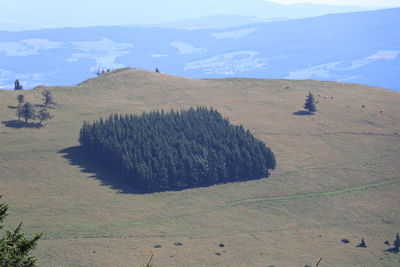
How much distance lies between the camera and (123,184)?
115 m

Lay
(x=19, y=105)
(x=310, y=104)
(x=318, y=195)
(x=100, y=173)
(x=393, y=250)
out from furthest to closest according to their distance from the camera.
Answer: (x=310, y=104) < (x=19, y=105) < (x=100, y=173) < (x=318, y=195) < (x=393, y=250)

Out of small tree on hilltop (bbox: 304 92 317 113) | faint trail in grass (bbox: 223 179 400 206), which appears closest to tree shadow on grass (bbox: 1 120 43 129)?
faint trail in grass (bbox: 223 179 400 206)

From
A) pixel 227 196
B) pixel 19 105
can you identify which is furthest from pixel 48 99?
pixel 227 196

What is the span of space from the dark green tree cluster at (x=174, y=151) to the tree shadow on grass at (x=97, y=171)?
1.17 meters

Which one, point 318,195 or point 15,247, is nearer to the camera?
point 15,247

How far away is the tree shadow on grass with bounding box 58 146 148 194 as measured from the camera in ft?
370

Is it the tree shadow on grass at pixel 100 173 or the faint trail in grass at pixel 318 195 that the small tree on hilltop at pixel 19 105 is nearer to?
the tree shadow on grass at pixel 100 173

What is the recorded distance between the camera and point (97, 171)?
118m

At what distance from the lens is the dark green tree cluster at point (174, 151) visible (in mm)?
115250

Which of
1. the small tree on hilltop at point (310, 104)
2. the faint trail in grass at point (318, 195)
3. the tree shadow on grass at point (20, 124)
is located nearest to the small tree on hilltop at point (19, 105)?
the tree shadow on grass at point (20, 124)

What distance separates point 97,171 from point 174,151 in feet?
52.5

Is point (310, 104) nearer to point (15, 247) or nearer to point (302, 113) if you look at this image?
point (302, 113)

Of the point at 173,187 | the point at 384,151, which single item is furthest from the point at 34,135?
the point at 384,151

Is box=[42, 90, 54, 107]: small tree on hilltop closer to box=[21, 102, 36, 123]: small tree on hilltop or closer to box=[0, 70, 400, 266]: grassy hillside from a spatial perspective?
box=[0, 70, 400, 266]: grassy hillside
